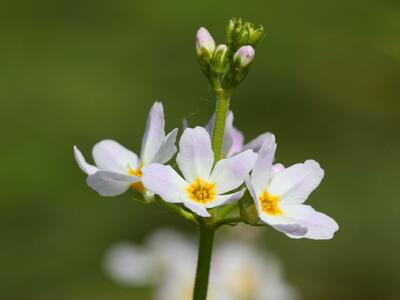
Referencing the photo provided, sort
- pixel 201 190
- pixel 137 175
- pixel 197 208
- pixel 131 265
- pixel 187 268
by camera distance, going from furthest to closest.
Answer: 1. pixel 131 265
2. pixel 187 268
3. pixel 137 175
4. pixel 201 190
5. pixel 197 208

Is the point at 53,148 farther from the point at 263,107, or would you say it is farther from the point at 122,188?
the point at 122,188

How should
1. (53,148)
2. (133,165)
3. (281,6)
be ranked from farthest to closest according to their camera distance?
(281,6)
(53,148)
(133,165)

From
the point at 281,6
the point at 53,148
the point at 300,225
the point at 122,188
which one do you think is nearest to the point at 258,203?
the point at 300,225

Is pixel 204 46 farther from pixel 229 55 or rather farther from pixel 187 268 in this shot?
pixel 187 268

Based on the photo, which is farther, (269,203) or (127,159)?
(127,159)

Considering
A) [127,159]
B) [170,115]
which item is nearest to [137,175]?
[127,159]

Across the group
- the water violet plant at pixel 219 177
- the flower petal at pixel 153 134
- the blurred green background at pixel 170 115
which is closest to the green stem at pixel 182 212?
the water violet plant at pixel 219 177
